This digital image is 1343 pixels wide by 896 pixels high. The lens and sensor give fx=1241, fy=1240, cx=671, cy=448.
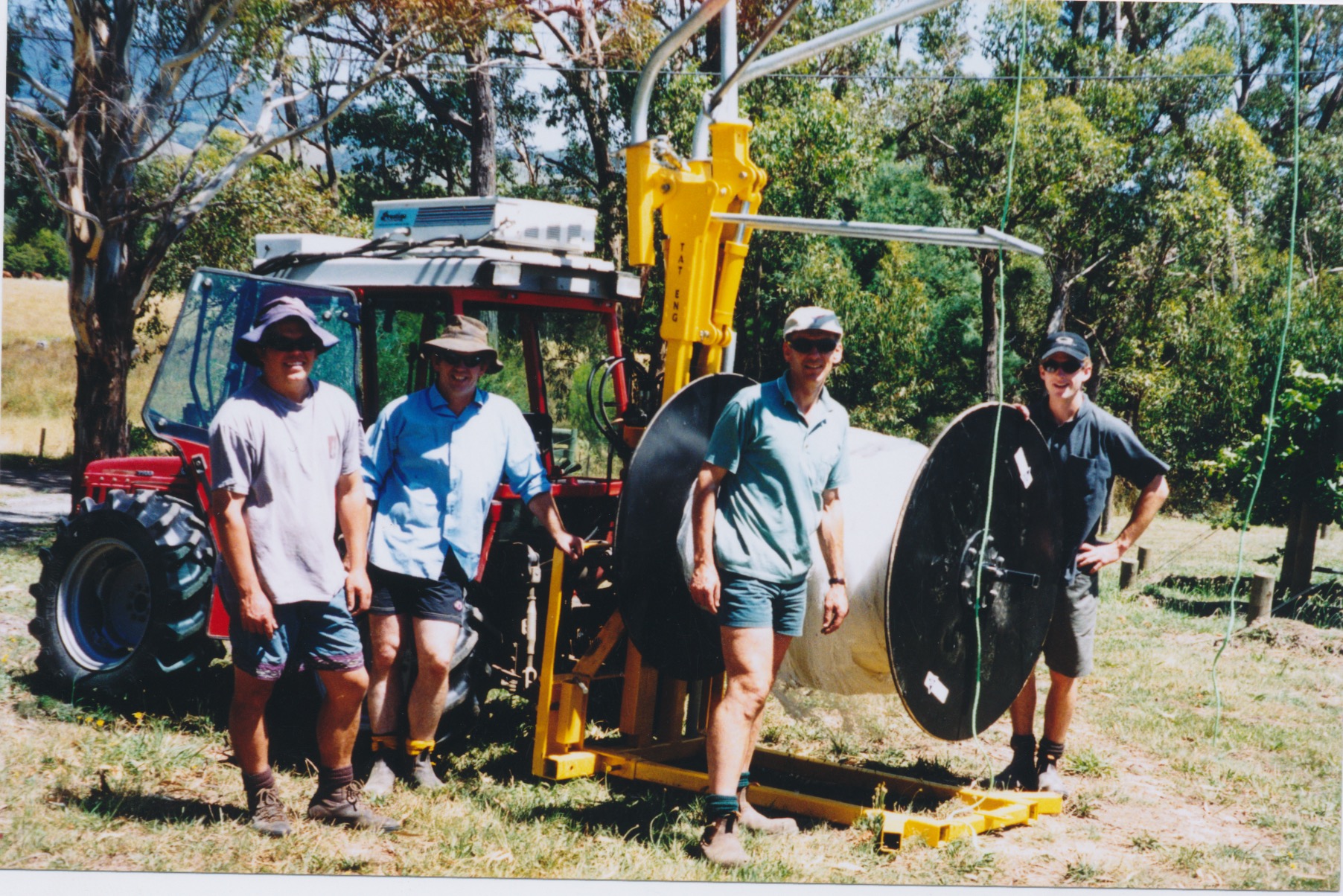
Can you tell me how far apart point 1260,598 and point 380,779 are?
8.42 metres

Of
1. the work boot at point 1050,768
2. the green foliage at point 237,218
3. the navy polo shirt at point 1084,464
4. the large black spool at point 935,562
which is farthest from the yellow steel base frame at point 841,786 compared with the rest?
the green foliage at point 237,218

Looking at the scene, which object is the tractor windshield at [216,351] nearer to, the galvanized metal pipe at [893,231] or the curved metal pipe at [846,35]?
the galvanized metal pipe at [893,231]

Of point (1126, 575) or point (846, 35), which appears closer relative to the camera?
point (846, 35)

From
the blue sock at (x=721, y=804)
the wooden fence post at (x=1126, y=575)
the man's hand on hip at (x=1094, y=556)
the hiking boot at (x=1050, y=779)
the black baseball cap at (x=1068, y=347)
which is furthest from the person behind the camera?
the wooden fence post at (x=1126, y=575)

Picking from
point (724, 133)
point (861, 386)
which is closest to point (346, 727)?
point (724, 133)

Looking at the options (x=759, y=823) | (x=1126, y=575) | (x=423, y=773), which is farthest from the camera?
(x=1126, y=575)

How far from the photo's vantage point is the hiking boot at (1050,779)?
18.2 feet

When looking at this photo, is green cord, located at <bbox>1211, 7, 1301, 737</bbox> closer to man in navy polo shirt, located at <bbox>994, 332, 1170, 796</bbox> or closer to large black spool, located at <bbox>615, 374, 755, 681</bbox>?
man in navy polo shirt, located at <bbox>994, 332, 1170, 796</bbox>

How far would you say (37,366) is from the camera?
34.4 ft

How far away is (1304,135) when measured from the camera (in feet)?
41.4

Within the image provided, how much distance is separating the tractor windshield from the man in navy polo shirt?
128 inches

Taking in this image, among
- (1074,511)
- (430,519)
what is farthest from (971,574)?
(430,519)

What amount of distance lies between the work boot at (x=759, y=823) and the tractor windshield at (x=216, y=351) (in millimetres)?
2803

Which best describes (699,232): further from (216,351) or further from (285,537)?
(216,351)
